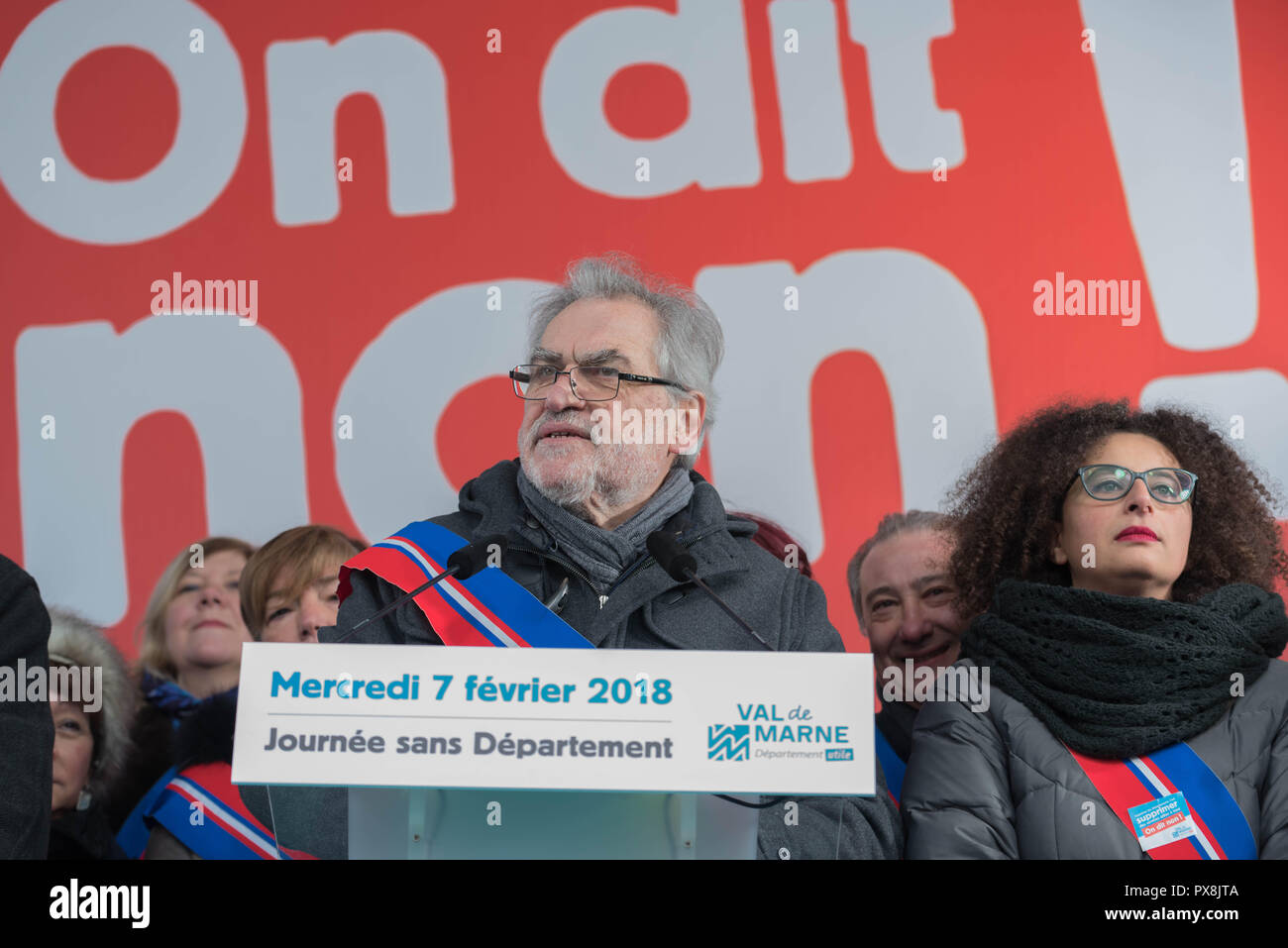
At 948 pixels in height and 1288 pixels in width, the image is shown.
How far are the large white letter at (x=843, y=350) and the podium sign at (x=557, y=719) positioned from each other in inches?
70.9

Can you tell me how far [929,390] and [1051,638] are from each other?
3.61ft

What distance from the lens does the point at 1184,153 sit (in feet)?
10.9

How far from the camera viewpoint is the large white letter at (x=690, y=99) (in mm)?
3396

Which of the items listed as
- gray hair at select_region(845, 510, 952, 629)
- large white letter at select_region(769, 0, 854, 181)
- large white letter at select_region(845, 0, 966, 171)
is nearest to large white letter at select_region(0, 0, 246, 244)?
large white letter at select_region(769, 0, 854, 181)

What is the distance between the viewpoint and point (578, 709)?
147 centimetres

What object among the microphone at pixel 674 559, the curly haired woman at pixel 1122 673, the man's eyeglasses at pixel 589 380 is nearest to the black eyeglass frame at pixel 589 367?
Result: the man's eyeglasses at pixel 589 380

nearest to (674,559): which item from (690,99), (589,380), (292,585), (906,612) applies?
(589,380)

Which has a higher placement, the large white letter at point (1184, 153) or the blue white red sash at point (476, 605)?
the large white letter at point (1184, 153)

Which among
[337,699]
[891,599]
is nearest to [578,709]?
[337,699]

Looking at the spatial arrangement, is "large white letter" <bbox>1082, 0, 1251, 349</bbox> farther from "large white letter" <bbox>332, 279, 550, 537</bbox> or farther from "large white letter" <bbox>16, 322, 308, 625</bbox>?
"large white letter" <bbox>16, 322, 308, 625</bbox>

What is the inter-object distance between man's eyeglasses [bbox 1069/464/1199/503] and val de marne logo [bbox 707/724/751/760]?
124 cm

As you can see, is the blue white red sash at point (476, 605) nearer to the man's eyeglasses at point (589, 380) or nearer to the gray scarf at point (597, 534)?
the gray scarf at point (597, 534)

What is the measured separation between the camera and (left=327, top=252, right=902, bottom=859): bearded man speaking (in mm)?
2104
